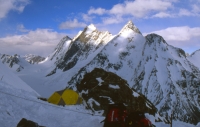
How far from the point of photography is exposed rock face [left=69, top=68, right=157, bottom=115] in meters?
34.9

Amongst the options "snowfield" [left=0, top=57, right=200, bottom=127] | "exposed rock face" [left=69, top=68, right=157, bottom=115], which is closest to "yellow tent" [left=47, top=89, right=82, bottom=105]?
"exposed rock face" [left=69, top=68, right=157, bottom=115]

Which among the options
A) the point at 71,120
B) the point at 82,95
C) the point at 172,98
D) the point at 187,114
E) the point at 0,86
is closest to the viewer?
the point at 71,120

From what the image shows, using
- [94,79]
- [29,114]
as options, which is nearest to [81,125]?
[29,114]

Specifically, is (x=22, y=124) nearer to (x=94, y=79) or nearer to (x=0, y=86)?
(x=0, y=86)

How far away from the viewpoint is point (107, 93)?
121 ft

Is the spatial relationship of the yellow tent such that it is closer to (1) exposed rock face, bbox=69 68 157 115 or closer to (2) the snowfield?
(1) exposed rock face, bbox=69 68 157 115

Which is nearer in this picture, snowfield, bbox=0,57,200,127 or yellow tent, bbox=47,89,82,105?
snowfield, bbox=0,57,200,127

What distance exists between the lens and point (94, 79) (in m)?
39.8

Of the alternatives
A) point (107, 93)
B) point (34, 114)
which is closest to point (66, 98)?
point (107, 93)

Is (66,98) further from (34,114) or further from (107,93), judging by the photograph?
(34,114)

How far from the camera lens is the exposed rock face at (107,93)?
34912mm

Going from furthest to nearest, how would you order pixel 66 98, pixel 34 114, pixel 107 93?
pixel 107 93 → pixel 66 98 → pixel 34 114

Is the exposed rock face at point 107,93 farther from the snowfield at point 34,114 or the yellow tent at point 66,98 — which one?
the snowfield at point 34,114

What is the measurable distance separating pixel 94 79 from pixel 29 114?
76.7 feet
